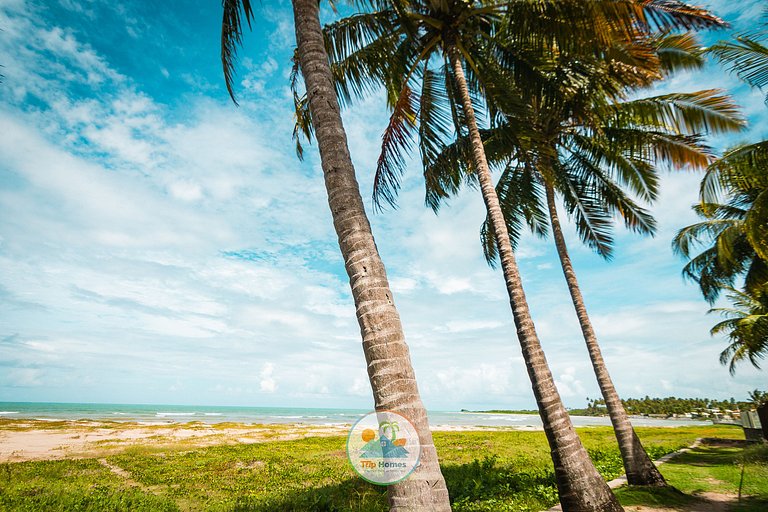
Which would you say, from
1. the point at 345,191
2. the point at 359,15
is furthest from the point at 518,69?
the point at 345,191

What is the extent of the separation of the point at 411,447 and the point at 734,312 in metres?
24.8

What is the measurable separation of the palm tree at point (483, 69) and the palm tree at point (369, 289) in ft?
10.7

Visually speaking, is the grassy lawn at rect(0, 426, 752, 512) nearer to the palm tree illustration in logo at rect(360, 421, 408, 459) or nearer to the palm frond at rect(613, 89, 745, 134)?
the palm tree illustration in logo at rect(360, 421, 408, 459)

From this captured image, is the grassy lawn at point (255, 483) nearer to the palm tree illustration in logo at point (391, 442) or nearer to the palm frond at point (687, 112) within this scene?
the palm tree illustration in logo at point (391, 442)

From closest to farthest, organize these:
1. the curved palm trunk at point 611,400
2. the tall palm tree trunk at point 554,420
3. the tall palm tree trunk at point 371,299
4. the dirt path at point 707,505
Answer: the tall palm tree trunk at point 371,299 < the tall palm tree trunk at point 554,420 < the dirt path at point 707,505 < the curved palm trunk at point 611,400

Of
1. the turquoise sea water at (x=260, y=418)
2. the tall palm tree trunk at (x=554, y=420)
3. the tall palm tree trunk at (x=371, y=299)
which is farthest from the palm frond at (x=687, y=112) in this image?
the turquoise sea water at (x=260, y=418)

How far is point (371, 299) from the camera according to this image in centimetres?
307

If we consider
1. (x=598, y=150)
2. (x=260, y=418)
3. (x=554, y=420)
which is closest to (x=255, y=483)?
(x=554, y=420)

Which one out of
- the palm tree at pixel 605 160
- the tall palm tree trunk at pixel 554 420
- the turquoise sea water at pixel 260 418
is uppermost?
the palm tree at pixel 605 160

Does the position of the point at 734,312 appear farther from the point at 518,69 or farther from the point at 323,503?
the point at 323,503

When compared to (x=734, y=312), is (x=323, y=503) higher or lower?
lower

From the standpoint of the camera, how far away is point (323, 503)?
614cm

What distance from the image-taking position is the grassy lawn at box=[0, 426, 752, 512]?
22.0 ft

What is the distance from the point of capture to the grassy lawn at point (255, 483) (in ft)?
22.0
